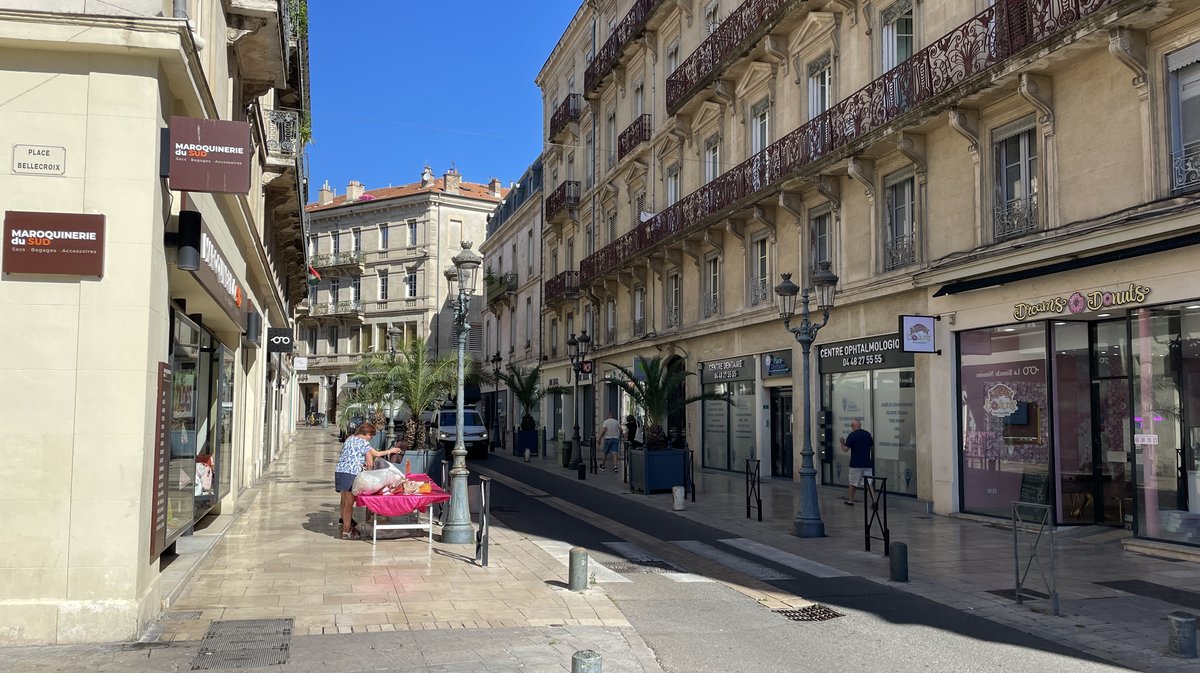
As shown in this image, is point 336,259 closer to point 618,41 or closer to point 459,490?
point 618,41

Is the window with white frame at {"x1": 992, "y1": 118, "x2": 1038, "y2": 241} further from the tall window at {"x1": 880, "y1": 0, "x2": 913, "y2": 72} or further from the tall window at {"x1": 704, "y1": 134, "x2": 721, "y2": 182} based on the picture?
the tall window at {"x1": 704, "y1": 134, "x2": 721, "y2": 182}

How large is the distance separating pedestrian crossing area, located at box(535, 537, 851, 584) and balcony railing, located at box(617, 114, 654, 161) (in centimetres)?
1936

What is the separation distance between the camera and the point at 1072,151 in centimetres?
1330

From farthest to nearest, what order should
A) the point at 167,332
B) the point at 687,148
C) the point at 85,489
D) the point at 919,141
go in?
the point at 687,148, the point at 919,141, the point at 167,332, the point at 85,489

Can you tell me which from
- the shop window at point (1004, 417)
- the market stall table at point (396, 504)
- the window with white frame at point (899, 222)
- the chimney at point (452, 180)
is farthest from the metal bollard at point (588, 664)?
the chimney at point (452, 180)

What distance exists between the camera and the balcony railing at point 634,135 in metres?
29.8

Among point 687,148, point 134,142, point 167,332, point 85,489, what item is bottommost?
point 85,489

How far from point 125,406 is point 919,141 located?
14085 millimetres

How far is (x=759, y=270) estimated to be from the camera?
2306cm

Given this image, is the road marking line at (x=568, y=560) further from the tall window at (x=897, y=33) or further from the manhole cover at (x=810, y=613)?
the tall window at (x=897, y=33)

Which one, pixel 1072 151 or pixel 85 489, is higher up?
pixel 1072 151

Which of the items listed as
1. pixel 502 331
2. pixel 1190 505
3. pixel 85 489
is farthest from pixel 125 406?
pixel 502 331

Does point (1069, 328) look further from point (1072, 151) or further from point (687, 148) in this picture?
point (687, 148)

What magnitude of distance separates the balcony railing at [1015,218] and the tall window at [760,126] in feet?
28.0
